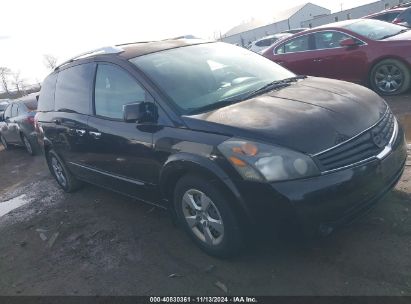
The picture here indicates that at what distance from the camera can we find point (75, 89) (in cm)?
497

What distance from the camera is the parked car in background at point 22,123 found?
9828 mm

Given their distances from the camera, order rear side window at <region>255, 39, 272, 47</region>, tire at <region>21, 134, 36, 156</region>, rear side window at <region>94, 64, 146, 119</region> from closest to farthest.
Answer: rear side window at <region>94, 64, 146, 119</region> → tire at <region>21, 134, 36, 156</region> → rear side window at <region>255, 39, 272, 47</region>

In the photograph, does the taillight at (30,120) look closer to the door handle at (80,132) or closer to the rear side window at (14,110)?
the rear side window at (14,110)

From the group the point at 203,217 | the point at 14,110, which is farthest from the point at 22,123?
the point at 203,217

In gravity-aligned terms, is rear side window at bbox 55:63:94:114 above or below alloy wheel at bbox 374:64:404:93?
above

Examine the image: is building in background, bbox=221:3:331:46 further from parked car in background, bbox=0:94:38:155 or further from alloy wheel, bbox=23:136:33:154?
alloy wheel, bbox=23:136:33:154

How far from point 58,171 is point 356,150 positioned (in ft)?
15.3

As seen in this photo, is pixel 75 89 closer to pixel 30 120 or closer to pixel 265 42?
pixel 30 120

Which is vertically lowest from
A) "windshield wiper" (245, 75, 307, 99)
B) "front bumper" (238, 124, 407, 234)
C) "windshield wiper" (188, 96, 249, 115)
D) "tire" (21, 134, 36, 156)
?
"tire" (21, 134, 36, 156)

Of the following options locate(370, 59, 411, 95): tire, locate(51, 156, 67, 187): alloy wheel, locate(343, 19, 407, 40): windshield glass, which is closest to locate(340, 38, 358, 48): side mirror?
locate(343, 19, 407, 40): windshield glass

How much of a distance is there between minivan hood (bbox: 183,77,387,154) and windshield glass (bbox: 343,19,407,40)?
4959 millimetres

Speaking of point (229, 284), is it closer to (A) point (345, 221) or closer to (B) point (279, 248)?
(B) point (279, 248)

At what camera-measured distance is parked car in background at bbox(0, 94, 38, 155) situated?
9828mm

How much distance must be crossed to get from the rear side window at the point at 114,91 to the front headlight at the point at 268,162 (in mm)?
1248
